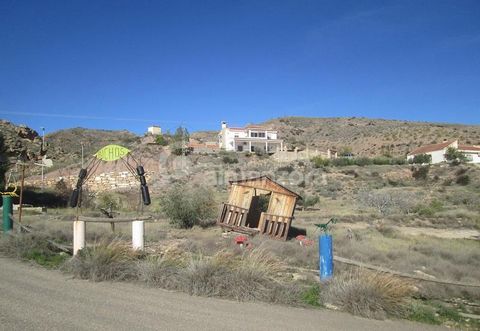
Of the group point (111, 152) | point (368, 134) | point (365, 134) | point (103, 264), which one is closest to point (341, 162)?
point (368, 134)

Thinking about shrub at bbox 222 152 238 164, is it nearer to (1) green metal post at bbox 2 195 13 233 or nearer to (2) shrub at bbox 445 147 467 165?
(2) shrub at bbox 445 147 467 165

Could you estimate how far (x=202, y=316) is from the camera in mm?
6340

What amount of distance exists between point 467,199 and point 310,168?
25042 mm

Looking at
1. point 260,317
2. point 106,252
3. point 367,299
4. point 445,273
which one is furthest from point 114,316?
point 445,273

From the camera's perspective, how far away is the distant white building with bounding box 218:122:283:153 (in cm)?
8538

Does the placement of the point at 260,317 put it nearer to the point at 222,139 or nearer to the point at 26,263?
the point at 26,263

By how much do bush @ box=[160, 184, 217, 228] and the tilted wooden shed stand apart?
319 cm

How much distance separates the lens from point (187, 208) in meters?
→ 24.2

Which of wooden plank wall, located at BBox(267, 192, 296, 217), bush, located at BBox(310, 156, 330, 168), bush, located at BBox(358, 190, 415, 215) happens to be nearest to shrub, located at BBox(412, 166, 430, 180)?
bush, located at BBox(310, 156, 330, 168)

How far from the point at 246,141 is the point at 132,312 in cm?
8017

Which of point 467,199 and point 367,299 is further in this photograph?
point 467,199

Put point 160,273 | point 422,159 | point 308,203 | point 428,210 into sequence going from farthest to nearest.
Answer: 1. point 422,159
2. point 308,203
3. point 428,210
4. point 160,273

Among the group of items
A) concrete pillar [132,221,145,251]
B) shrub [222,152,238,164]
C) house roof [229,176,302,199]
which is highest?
shrub [222,152,238,164]

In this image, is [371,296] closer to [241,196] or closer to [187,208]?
[241,196]
